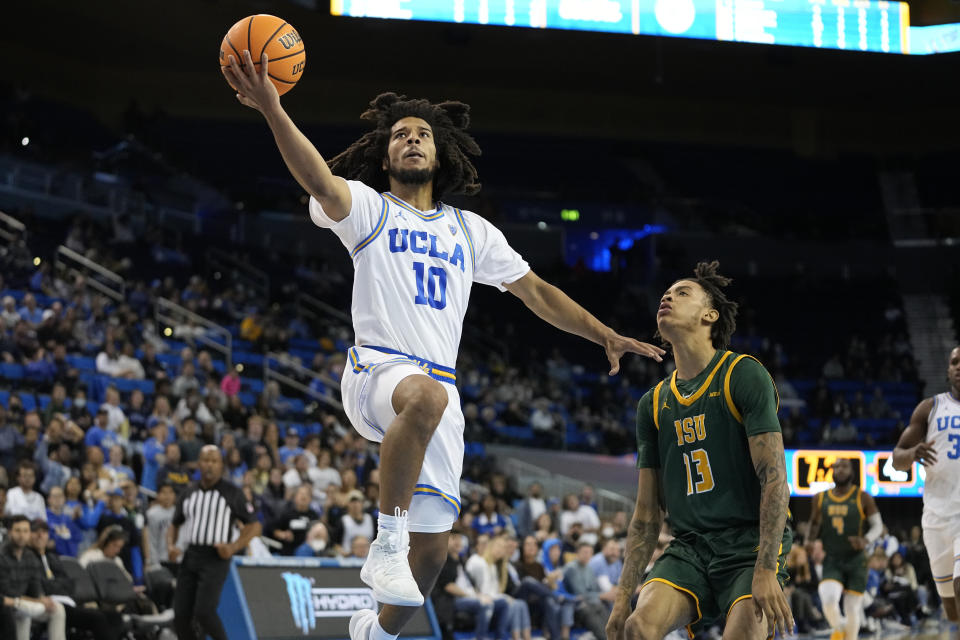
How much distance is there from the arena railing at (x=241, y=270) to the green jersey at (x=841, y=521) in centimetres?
→ 1324

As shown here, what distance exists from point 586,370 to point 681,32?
7.67 meters

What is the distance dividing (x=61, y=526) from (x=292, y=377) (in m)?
8.30

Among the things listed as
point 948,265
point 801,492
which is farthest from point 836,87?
point 801,492

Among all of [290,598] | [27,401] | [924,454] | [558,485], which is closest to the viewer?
[924,454]

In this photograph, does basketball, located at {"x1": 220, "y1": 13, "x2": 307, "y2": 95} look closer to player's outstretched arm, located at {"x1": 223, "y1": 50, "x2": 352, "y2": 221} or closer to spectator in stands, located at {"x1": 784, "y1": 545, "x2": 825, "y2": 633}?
player's outstretched arm, located at {"x1": 223, "y1": 50, "x2": 352, "y2": 221}

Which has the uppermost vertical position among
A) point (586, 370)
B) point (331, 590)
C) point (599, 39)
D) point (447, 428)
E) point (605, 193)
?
point (599, 39)

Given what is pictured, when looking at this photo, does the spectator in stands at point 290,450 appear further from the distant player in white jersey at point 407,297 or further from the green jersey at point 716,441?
the green jersey at point 716,441

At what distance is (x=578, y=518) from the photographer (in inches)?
637

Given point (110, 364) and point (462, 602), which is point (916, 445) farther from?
point (110, 364)

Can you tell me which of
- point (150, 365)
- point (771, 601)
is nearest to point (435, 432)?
point (771, 601)

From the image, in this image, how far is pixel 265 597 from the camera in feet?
33.9

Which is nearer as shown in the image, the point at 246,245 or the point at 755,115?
the point at 246,245

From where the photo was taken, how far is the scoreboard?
68.1ft

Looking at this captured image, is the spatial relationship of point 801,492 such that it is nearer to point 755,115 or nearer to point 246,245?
point 246,245
